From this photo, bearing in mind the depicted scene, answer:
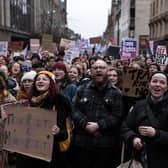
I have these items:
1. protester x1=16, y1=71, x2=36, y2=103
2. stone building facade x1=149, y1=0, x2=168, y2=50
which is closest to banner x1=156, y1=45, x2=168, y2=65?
protester x1=16, y1=71, x2=36, y2=103

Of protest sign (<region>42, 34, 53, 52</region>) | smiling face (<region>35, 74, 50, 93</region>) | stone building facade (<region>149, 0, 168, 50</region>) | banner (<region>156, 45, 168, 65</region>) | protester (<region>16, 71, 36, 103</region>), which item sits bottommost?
protester (<region>16, 71, 36, 103</region>)

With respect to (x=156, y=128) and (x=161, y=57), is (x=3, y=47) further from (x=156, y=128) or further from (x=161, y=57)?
(x=156, y=128)

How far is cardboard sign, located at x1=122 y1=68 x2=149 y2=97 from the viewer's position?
21.3 ft

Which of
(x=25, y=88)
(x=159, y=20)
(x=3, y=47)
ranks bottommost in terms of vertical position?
(x=25, y=88)

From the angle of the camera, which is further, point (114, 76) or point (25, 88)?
point (114, 76)

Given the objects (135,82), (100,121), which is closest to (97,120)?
(100,121)

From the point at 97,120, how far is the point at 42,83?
71cm

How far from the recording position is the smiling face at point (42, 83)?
16.2ft

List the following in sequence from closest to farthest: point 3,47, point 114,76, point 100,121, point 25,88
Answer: point 100,121, point 25,88, point 114,76, point 3,47

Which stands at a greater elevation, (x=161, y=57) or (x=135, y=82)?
(x=161, y=57)

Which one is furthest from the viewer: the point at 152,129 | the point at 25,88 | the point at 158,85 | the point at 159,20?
the point at 159,20

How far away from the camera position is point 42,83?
16.2ft

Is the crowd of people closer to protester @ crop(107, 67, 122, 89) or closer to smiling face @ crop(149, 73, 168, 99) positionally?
smiling face @ crop(149, 73, 168, 99)

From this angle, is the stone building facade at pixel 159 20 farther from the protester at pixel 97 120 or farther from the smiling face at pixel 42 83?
the smiling face at pixel 42 83
